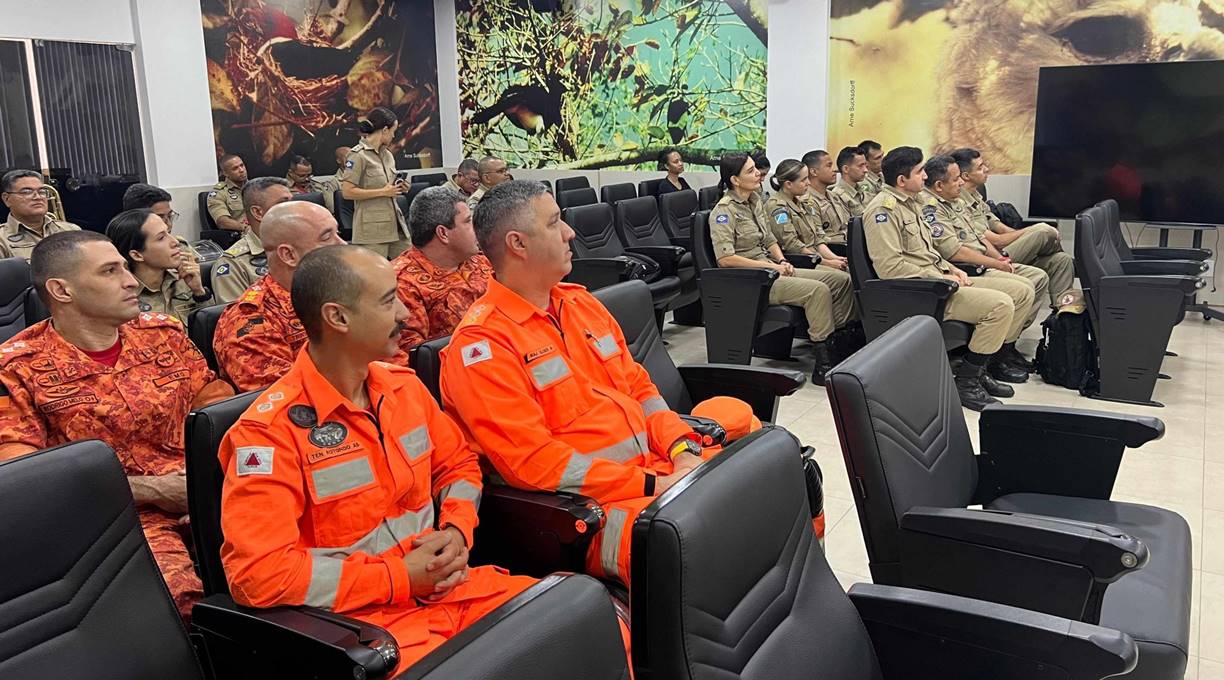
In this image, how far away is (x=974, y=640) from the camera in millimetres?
1447

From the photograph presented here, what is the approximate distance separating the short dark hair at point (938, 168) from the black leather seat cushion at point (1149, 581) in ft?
11.2

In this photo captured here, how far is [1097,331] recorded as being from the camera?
4.47 metres

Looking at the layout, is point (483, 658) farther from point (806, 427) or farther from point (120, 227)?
point (806, 427)

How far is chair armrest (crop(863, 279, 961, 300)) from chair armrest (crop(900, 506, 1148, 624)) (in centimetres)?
274

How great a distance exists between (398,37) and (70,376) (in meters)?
8.29

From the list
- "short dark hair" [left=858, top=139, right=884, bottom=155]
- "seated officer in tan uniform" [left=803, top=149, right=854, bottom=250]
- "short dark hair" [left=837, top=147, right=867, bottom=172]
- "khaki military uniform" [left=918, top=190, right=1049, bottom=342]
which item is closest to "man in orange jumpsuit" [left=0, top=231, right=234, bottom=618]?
"khaki military uniform" [left=918, top=190, right=1049, bottom=342]

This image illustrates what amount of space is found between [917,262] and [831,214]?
161cm

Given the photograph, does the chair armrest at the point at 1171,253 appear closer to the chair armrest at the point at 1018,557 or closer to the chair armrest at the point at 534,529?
the chair armrest at the point at 1018,557

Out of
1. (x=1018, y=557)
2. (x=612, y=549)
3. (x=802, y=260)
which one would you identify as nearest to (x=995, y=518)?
(x=1018, y=557)

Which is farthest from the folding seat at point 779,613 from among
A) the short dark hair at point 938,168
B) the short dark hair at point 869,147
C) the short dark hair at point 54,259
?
the short dark hair at point 869,147

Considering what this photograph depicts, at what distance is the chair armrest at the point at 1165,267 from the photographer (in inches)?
196

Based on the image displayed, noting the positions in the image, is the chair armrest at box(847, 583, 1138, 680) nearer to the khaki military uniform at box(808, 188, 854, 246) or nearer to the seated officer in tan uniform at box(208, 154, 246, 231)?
the khaki military uniform at box(808, 188, 854, 246)

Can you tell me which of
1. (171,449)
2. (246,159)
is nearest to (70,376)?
(171,449)

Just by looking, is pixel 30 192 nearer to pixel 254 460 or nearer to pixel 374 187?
pixel 374 187
